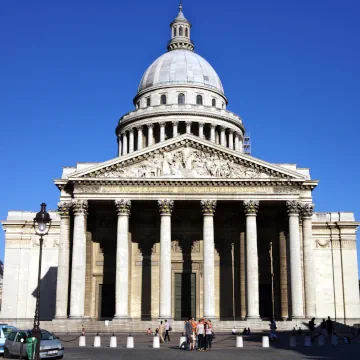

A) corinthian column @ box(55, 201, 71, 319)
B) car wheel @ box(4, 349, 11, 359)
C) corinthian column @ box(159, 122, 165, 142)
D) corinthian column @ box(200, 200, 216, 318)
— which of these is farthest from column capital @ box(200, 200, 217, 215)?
car wheel @ box(4, 349, 11, 359)

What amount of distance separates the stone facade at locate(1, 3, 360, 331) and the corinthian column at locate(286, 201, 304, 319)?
9 cm

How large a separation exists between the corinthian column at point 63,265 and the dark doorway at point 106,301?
574cm

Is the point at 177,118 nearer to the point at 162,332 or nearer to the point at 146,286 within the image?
the point at 146,286

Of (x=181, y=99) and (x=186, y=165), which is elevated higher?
(x=181, y=99)

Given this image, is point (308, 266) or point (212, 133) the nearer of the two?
point (308, 266)

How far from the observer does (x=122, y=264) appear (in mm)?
49969

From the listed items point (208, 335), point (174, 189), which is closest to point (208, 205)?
point (174, 189)

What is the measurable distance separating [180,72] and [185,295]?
36946 mm

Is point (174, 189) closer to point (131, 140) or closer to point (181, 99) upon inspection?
point (131, 140)

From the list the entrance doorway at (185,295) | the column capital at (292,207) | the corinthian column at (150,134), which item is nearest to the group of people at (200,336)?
the column capital at (292,207)

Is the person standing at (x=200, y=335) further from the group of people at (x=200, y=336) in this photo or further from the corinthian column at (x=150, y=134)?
the corinthian column at (x=150, y=134)

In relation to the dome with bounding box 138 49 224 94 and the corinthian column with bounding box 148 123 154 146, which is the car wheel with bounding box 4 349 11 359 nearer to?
the corinthian column with bounding box 148 123 154 146

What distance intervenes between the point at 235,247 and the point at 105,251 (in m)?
12.7

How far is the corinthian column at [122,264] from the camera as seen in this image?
49.2 m
